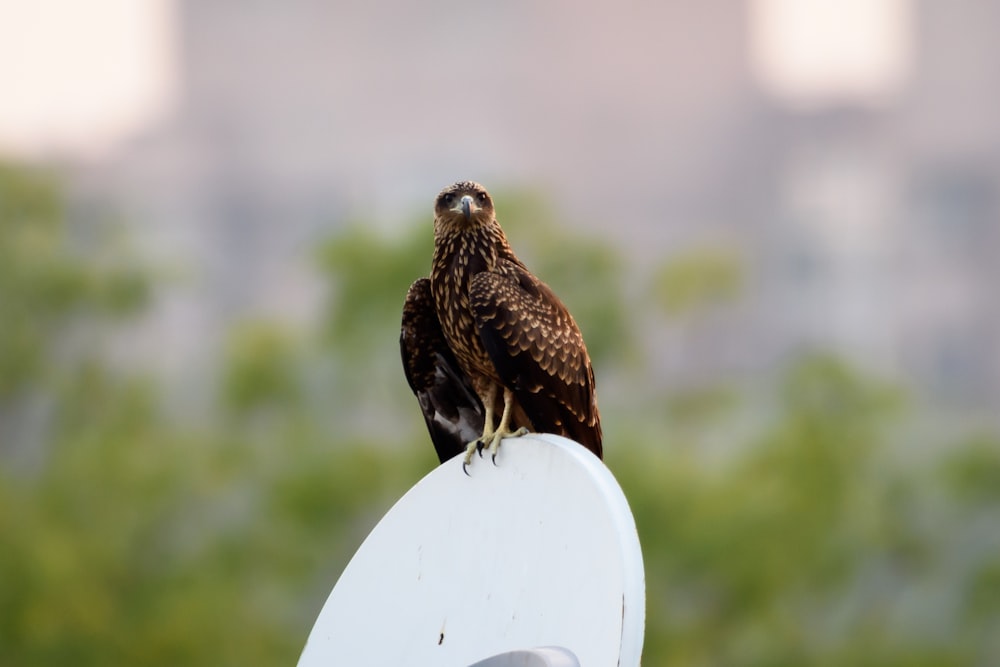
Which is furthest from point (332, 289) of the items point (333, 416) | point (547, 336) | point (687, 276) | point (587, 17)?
point (587, 17)

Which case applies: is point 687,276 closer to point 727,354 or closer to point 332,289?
point 332,289

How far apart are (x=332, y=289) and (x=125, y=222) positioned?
2644 mm

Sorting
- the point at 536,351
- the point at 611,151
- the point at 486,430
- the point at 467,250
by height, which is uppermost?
the point at 467,250

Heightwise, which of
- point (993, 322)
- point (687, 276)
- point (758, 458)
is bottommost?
point (993, 322)

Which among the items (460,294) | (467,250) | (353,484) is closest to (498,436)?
(460,294)

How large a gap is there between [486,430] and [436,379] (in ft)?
1.97

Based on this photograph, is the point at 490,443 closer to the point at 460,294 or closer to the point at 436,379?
the point at 460,294

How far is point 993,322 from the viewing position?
99.9ft

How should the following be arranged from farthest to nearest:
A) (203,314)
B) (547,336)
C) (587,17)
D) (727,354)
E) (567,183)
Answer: (587,17) → (567,183) → (203,314) → (727,354) → (547,336)

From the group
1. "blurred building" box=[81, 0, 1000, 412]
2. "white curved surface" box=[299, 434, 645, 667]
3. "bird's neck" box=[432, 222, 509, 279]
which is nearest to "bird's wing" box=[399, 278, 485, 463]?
"bird's neck" box=[432, 222, 509, 279]

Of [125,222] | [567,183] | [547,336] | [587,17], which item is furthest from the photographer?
[587,17]

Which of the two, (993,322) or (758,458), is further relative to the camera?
(993,322)

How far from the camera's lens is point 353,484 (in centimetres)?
1320

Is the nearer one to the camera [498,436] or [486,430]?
[498,436]
